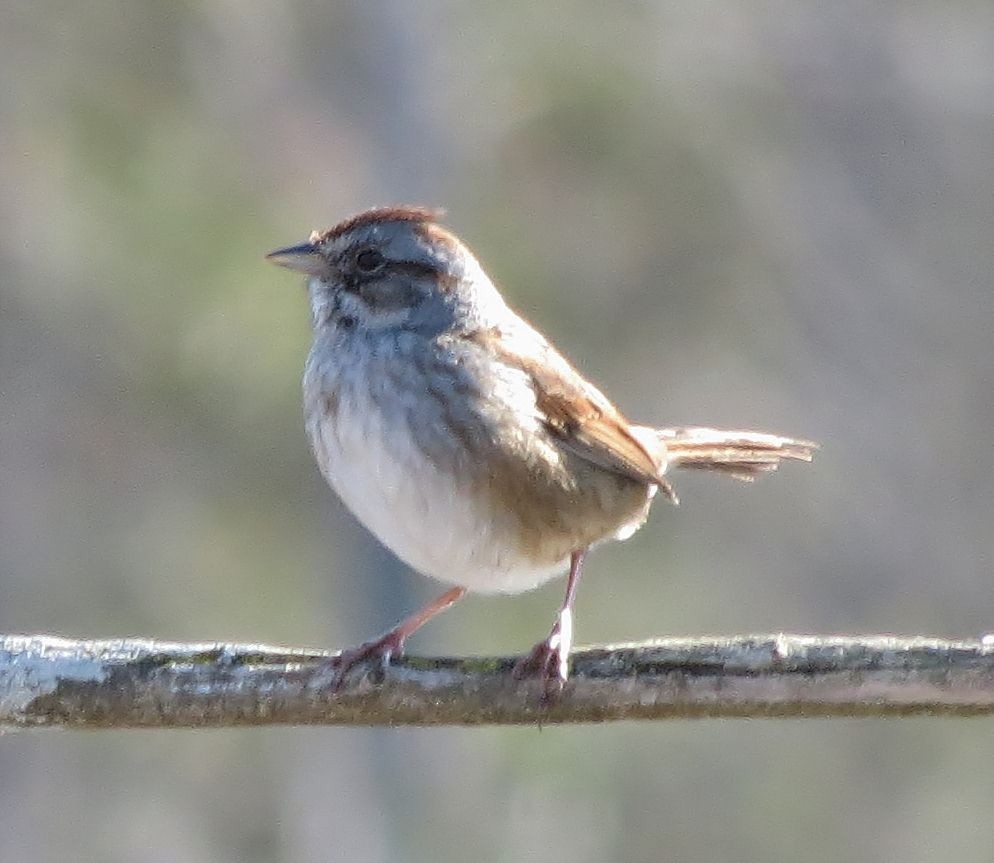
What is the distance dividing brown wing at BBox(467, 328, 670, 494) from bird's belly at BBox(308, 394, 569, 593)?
37 centimetres

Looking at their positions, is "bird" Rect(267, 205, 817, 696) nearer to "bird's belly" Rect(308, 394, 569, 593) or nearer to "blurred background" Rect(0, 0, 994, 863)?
"bird's belly" Rect(308, 394, 569, 593)

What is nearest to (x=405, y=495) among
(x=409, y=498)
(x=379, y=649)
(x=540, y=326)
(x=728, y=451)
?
(x=409, y=498)

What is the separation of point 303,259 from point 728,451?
4.64 ft

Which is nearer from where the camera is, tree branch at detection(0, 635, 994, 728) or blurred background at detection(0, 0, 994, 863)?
tree branch at detection(0, 635, 994, 728)

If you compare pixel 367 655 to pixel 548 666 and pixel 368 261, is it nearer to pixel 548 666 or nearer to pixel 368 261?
pixel 548 666

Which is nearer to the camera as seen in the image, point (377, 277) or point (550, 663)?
point (550, 663)

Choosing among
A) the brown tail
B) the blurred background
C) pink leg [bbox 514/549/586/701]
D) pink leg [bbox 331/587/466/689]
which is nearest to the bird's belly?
pink leg [bbox 331/587/466/689]

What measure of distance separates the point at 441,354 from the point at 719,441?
1180 mm

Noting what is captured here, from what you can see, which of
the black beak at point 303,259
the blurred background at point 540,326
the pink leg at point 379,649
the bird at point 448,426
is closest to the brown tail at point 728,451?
the bird at point 448,426

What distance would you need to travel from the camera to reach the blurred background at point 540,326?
991 centimetres

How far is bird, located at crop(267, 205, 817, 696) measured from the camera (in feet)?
13.9

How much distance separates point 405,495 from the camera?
13.8ft

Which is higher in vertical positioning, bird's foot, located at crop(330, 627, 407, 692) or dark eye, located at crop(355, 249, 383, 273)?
dark eye, located at crop(355, 249, 383, 273)

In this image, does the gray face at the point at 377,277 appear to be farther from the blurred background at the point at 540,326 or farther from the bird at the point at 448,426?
the blurred background at the point at 540,326
